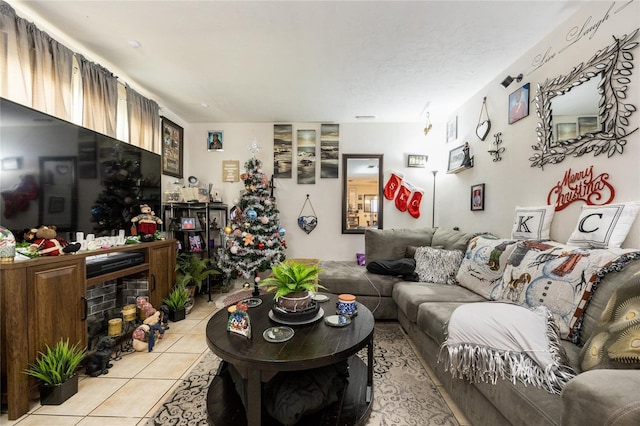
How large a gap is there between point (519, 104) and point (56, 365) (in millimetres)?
3848

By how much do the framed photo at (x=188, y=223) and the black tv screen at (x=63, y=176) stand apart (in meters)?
0.75

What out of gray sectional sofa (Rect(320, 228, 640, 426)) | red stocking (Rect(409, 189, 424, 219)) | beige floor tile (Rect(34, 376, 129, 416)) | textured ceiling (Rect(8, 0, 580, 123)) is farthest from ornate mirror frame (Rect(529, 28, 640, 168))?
beige floor tile (Rect(34, 376, 129, 416))

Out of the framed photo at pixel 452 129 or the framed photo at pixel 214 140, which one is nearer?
the framed photo at pixel 452 129

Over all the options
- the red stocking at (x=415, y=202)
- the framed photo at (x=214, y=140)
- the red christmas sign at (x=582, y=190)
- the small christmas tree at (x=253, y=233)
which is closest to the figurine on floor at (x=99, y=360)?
the small christmas tree at (x=253, y=233)

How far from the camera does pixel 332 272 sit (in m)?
2.84

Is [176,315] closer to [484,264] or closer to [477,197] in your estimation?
[484,264]

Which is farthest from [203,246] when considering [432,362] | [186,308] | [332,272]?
[432,362]

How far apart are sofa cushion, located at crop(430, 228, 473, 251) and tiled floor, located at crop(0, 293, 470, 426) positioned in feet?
4.85

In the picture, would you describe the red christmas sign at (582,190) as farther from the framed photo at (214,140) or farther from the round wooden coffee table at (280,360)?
the framed photo at (214,140)

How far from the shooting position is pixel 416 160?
12.9 feet

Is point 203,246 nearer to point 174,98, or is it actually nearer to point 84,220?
point 84,220

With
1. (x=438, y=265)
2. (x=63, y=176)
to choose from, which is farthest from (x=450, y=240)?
(x=63, y=176)

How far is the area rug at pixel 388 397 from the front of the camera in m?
1.39

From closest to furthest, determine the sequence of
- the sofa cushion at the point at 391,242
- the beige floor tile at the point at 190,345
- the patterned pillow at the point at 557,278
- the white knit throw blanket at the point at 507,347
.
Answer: the white knit throw blanket at the point at 507,347
the patterned pillow at the point at 557,278
the beige floor tile at the point at 190,345
the sofa cushion at the point at 391,242
